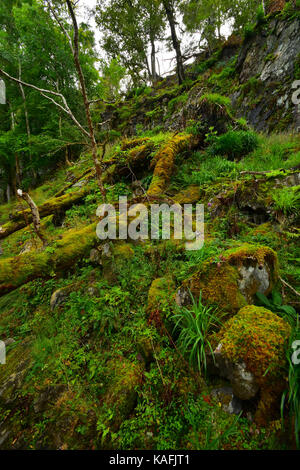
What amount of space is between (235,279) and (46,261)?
9.29 ft

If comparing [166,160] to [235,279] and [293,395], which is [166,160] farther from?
[293,395]

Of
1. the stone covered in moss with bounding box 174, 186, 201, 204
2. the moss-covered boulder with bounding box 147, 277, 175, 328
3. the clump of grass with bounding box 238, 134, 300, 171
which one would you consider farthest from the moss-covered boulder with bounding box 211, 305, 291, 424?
the clump of grass with bounding box 238, 134, 300, 171

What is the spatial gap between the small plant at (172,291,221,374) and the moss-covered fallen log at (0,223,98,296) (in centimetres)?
216

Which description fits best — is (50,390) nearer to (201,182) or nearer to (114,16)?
→ (201,182)

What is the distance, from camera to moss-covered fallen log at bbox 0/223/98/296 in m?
2.75

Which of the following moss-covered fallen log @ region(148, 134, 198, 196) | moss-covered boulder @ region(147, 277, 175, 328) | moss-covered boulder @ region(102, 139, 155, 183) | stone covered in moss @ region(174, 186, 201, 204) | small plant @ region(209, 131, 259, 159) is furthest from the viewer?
moss-covered boulder @ region(102, 139, 155, 183)

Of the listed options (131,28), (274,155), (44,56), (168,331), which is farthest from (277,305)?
(131,28)

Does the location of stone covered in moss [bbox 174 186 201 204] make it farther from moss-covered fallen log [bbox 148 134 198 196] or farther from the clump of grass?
the clump of grass

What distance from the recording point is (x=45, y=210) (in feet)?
17.4

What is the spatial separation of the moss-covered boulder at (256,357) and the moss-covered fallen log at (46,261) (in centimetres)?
262

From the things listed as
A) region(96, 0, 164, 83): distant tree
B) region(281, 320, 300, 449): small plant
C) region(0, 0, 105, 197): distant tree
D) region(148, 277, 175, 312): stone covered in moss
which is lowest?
region(281, 320, 300, 449): small plant

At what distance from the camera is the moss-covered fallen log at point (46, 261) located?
9.01 ft

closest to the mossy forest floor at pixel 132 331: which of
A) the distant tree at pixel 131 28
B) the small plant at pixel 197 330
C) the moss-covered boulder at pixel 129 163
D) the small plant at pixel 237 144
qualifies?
the small plant at pixel 197 330

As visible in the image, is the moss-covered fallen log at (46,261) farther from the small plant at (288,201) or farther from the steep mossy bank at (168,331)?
the small plant at (288,201)
